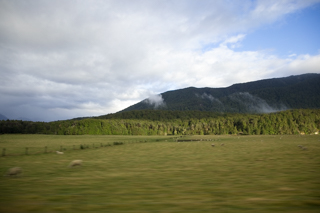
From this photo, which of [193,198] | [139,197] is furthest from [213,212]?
[139,197]

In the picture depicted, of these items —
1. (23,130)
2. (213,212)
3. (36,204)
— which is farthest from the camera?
(23,130)

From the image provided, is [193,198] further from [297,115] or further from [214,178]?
[297,115]

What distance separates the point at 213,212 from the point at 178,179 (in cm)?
628

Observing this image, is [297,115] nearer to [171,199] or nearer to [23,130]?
[171,199]

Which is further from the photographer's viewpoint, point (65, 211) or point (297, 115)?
point (297, 115)

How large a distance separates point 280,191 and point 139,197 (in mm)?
6406

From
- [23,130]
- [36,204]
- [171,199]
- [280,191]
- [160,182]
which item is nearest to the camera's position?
[36,204]

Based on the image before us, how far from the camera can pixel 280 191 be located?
9.48 meters

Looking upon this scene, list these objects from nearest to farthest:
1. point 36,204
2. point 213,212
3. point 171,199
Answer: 1. point 213,212
2. point 36,204
3. point 171,199

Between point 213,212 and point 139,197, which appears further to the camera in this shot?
point 139,197


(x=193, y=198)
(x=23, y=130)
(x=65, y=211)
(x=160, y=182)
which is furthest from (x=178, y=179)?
(x=23, y=130)

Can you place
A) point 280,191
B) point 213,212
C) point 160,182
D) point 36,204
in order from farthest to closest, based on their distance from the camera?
point 160,182, point 280,191, point 36,204, point 213,212

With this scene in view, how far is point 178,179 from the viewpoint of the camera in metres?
13.1

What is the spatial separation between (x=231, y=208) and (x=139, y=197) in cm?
389
